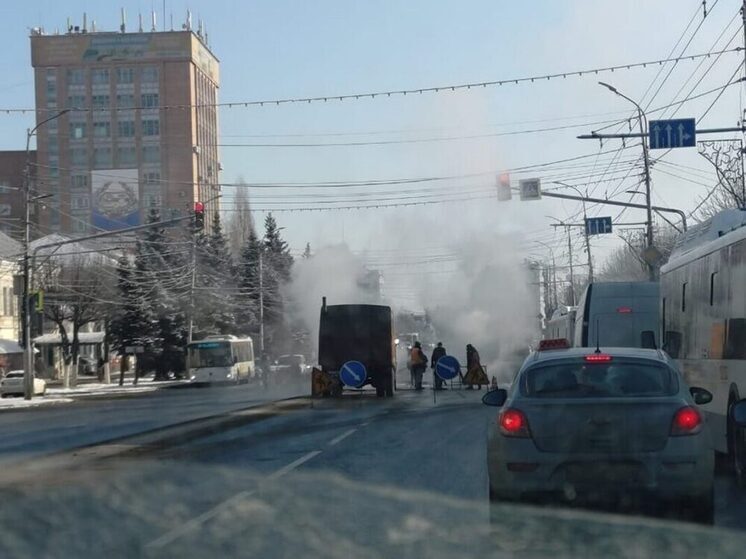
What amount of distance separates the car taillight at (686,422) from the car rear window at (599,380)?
0.29 meters

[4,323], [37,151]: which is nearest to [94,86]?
[37,151]

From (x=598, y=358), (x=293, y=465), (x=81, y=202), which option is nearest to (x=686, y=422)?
(x=598, y=358)

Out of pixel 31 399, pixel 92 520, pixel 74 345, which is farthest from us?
pixel 74 345

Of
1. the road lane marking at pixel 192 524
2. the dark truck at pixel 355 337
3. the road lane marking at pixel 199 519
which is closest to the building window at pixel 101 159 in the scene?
the dark truck at pixel 355 337

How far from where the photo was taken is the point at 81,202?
438ft

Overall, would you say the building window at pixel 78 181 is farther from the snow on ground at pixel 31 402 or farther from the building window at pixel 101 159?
the snow on ground at pixel 31 402

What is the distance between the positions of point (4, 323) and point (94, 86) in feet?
225

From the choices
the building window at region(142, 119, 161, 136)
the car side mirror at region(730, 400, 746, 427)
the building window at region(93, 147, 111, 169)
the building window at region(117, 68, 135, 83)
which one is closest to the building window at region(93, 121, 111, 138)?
the building window at region(93, 147, 111, 169)

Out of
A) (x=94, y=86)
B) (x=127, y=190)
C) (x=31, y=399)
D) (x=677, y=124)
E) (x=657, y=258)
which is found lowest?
(x=31, y=399)

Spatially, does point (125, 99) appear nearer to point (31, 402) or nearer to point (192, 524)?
point (31, 402)

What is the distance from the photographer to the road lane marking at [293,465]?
560 inches

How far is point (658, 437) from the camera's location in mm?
9336

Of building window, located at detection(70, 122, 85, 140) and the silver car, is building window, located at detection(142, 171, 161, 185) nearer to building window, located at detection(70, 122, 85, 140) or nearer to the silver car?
building window, located at detection(70, 122, 85, 140)

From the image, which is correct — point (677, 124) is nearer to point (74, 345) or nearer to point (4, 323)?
point (74, 345)
